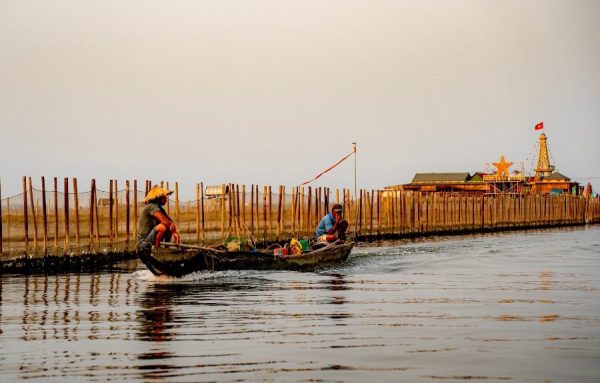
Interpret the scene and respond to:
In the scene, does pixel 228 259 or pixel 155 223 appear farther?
pixel 228 259

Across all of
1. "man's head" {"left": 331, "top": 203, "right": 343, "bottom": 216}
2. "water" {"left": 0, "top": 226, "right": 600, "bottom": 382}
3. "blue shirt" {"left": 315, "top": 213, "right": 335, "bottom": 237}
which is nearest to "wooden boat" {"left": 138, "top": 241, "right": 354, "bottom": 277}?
"water" {"left": 0, "top": 226, "right": 600, "bottom": 382}

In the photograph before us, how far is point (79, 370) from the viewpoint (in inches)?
345

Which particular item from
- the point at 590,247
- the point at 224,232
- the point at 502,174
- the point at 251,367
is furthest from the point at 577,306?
the point at 502,174

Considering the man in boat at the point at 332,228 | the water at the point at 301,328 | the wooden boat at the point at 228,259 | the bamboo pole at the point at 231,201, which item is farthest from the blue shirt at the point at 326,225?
the bamboo pole at the point at 231,201

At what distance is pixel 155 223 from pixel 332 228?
630 centimetres

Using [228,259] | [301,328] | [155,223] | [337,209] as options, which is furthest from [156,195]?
[301,328]

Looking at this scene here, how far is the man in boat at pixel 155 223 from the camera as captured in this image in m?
18.7

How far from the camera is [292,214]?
115ft

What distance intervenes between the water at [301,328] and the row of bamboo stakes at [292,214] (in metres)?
4.90

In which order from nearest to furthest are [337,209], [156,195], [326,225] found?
[156,195], [337,209], [326,225]

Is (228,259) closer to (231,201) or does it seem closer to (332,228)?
(332,228)

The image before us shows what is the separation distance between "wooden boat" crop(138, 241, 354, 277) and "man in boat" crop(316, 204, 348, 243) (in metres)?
0.25

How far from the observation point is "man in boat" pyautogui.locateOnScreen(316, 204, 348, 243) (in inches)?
933

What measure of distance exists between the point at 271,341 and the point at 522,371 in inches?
125
